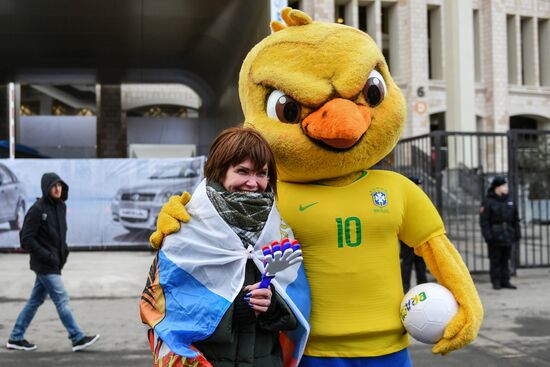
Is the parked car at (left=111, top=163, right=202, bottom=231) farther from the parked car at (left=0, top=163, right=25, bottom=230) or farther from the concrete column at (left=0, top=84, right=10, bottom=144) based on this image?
the concrete column at (left=0, top=84, right=10, bottom=144)

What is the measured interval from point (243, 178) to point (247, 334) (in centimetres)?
59

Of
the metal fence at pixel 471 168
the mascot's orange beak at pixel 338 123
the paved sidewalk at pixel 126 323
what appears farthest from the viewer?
the metal fence at pixel 471 168

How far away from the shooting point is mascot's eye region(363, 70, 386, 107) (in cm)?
258

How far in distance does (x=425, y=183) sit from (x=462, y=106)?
1397 centimetres

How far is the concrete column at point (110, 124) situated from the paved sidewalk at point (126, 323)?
1650 cm

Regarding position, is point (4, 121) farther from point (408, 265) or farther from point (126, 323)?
point (408, 265)

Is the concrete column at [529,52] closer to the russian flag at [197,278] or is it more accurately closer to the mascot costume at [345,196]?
the mascot costume at [345,196]

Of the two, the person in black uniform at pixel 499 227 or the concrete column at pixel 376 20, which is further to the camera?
the concrete column at pixel 376 20

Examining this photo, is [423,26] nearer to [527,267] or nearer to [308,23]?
[527,267]

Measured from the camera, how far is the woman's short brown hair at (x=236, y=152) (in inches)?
86.7

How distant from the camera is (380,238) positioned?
2.52 m

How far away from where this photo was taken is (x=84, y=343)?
18.0 feet

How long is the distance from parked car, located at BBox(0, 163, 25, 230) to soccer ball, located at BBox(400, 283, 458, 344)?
12.3 metres

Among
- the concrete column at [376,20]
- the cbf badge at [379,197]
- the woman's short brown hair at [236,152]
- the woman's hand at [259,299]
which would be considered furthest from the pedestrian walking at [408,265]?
the concrete column at [376,20]
